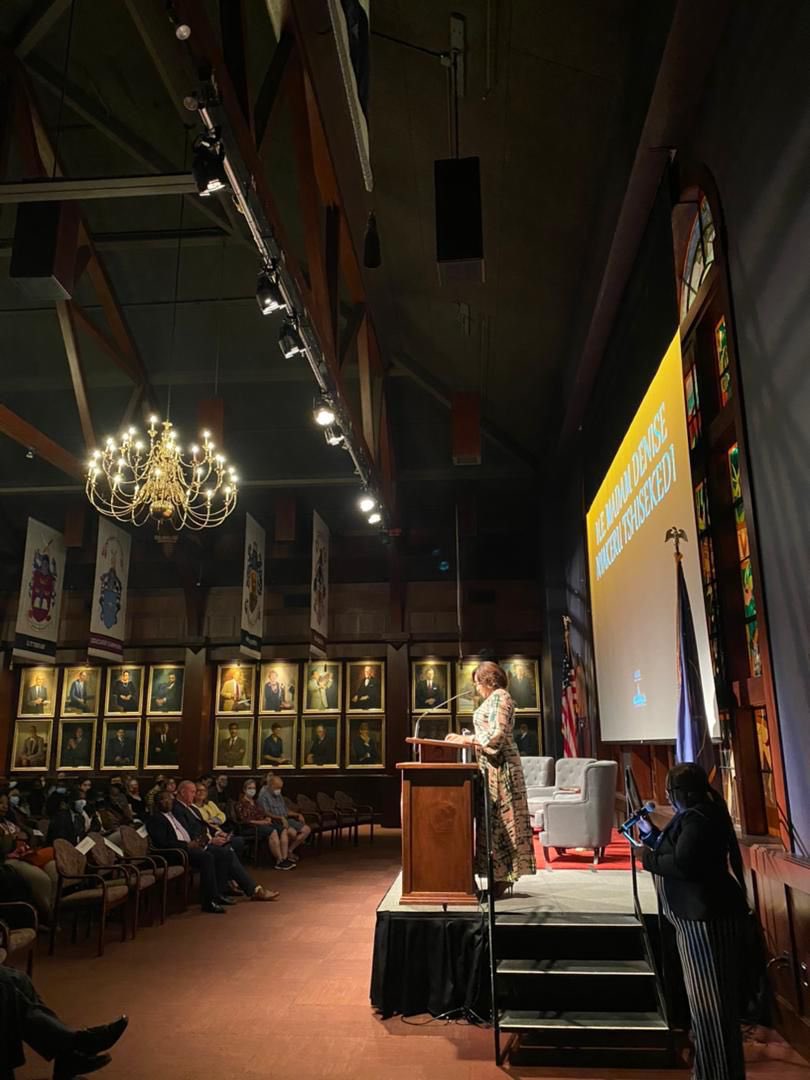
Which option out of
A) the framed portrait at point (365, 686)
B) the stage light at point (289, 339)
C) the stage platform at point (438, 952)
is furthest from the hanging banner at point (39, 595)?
the stage platform at point (438, 952)

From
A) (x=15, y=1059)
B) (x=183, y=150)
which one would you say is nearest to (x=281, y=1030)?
(x=15, y=1059)

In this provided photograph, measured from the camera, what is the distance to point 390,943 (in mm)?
4359

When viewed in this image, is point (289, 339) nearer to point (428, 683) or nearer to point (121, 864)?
point (121, 864)

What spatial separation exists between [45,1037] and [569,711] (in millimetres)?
8447

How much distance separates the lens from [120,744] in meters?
14.2

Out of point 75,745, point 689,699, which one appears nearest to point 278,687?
point 75,745

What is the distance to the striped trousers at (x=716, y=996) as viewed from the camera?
2945mm

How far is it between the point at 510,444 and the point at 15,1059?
1103 cm

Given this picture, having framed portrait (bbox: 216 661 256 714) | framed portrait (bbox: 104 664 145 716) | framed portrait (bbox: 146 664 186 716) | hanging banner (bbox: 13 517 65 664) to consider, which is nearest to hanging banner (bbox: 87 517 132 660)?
hanging banner (bbox: 13 517 65 664)

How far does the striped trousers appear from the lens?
295cm

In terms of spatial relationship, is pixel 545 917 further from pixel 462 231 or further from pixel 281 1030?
pixel 462 231

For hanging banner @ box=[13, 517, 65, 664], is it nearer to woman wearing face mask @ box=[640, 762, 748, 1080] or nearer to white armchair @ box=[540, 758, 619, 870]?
white armchair @ box=[540, 758, 619, 870]

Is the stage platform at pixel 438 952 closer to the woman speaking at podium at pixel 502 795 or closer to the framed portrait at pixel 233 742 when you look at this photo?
the woman speaking at podium at pixel 502 795

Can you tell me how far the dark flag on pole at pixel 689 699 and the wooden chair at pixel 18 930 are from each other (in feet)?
12.7
